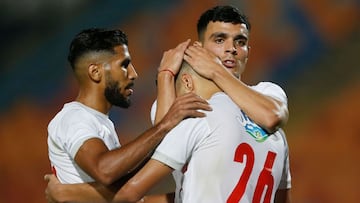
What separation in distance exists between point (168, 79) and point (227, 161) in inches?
14.9

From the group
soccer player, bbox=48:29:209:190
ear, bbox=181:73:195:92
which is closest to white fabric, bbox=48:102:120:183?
soccer player, bbox=48:29:209:190

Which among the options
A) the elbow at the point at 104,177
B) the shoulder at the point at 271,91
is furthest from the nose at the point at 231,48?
the elbow at the point at 104,177

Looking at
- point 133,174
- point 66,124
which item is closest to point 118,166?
point 133,174

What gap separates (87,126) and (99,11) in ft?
8.31

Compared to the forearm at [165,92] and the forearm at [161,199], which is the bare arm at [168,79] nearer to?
the forearm at [165,92]

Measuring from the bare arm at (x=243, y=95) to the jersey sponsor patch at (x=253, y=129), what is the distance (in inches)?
0.5

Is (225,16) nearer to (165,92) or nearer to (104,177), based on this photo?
(165,92)

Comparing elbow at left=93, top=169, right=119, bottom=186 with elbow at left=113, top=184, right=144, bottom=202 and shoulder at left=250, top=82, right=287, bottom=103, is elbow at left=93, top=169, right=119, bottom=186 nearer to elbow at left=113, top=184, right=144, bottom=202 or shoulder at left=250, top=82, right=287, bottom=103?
elbow at left=113, top=184, right=144, bottom=202

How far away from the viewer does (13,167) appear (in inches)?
202

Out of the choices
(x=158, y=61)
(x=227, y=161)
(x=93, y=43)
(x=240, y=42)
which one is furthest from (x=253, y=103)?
(x=158, y=61)

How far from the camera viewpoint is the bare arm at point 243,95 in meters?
2.38

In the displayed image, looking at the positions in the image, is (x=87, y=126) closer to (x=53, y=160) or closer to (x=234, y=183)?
(x=53, y=160)

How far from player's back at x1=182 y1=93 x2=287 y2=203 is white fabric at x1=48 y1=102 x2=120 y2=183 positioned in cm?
46

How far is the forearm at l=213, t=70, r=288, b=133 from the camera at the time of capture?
2.38m
